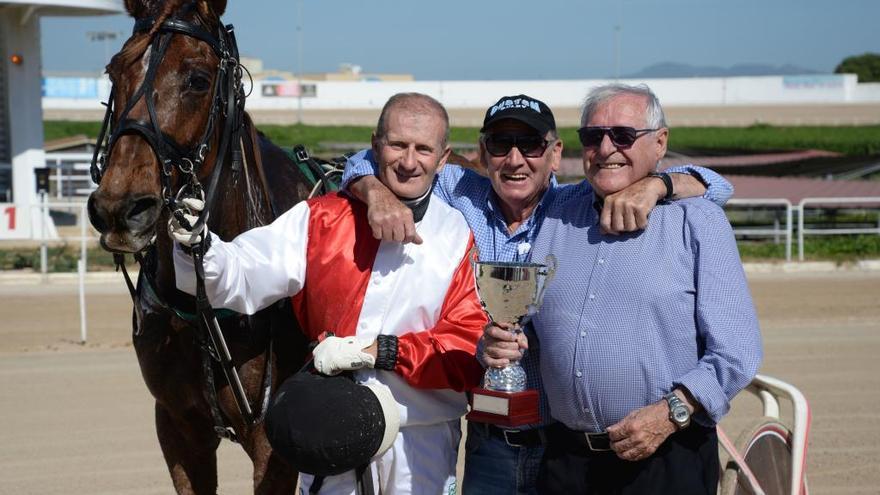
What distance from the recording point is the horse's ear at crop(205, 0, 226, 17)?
291cm

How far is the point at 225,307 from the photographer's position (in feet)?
9.37

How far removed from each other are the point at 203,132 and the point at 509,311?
3.28 feet

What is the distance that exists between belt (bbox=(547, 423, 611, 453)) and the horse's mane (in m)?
1.55

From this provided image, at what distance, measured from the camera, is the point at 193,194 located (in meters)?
2.66

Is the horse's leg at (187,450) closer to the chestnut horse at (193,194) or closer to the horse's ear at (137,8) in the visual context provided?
the chestnut horse at (193,194)

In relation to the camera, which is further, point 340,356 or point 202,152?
point 202,152

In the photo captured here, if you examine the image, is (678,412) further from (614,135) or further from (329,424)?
(329,424)

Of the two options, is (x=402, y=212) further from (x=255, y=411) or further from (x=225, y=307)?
(x=255, y=411)

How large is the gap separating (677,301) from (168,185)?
1.35 meters

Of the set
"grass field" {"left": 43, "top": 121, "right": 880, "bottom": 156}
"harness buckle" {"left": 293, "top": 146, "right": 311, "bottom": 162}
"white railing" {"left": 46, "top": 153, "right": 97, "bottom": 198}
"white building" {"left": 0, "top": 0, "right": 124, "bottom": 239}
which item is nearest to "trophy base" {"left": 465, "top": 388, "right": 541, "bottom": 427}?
"harness buckle" {"left": 293, "top": 146, "right": 311, "bottom": 162}

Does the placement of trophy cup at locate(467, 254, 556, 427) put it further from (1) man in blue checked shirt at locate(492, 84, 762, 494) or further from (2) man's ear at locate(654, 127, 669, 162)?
(2) man's ear at locate(654, 127, 669, 162)

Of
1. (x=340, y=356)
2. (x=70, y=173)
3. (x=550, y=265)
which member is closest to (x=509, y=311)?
(x=550, y=265)

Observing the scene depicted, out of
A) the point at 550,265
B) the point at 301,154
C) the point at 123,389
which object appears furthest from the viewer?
the point at 123,389

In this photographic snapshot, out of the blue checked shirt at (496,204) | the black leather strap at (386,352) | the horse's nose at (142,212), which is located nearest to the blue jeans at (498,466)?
the blue checked shirt at (496,204)
